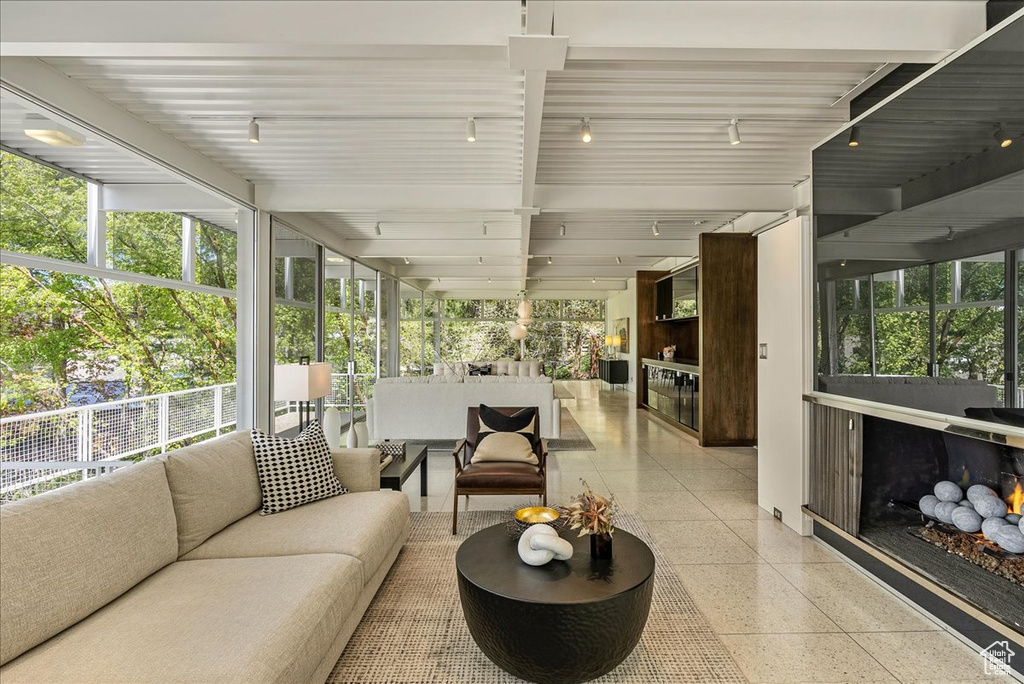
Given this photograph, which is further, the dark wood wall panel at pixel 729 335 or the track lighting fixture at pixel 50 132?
the dark wood wall panel at pixel 729 335

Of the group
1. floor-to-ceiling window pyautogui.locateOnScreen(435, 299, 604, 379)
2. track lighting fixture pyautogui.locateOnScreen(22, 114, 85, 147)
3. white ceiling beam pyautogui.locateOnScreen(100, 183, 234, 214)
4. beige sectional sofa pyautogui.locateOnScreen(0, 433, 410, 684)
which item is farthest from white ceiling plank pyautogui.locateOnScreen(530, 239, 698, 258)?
floor-to-ceiling window pyautogui.locateOnScreen(435, 299, 604, 379)

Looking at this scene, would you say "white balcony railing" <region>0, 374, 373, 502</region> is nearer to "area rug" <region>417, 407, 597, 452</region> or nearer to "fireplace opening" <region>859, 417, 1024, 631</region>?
"area rug" <region>417, 407, 597, 452</region>

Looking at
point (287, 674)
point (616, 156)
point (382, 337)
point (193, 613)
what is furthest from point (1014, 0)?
point (382, 337)

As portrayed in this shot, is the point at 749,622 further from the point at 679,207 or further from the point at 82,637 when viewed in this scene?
the point at 679,207

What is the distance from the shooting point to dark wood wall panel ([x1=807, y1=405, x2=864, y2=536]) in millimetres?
3039

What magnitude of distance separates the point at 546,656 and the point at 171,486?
1824 millimetres

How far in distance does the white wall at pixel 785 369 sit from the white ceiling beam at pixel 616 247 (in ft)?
12.6

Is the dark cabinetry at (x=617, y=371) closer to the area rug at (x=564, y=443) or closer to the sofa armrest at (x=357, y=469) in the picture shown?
the area rug at (x=564, y=443)

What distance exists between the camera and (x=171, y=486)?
225 centimetres

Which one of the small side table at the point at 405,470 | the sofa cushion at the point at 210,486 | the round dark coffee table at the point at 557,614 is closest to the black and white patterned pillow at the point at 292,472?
the sofa cushion at the point at 210,486

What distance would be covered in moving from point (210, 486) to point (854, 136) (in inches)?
165

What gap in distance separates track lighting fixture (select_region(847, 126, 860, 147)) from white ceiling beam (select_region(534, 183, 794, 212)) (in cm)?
175

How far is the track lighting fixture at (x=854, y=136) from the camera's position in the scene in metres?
3.03

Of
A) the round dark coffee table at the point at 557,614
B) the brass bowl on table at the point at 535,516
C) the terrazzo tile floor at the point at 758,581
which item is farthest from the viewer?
the brass bowl on table at the point at 535,516
